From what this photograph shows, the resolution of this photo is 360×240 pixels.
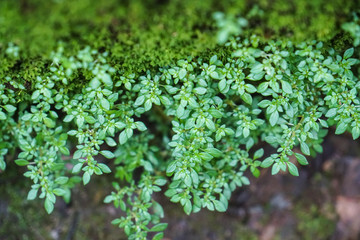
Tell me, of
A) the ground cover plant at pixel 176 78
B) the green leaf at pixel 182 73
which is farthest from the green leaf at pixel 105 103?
the green leaf at pixel 182 73

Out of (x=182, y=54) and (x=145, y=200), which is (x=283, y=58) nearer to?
(x=182, y=54)

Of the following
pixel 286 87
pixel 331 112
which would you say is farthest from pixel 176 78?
pixel 331 112

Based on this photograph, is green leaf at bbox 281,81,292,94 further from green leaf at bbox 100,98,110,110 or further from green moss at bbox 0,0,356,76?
green leaf at bbox 100,98,110,110

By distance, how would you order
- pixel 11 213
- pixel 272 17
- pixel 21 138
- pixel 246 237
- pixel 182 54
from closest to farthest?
pixel 272 17
pixel 182 54
pixel 21 138
pixel 11 213
pixel 246 237

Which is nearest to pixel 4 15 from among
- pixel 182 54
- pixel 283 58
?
pixel 182 54

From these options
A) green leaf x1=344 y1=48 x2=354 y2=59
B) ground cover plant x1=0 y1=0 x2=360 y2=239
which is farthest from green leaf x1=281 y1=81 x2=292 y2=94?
green leaf x1=344 y1=48 x2=354 y2=59

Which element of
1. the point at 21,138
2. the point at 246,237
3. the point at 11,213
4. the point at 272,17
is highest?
the point at 272,17

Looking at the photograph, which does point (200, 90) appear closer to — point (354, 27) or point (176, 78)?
point (176, 78)
